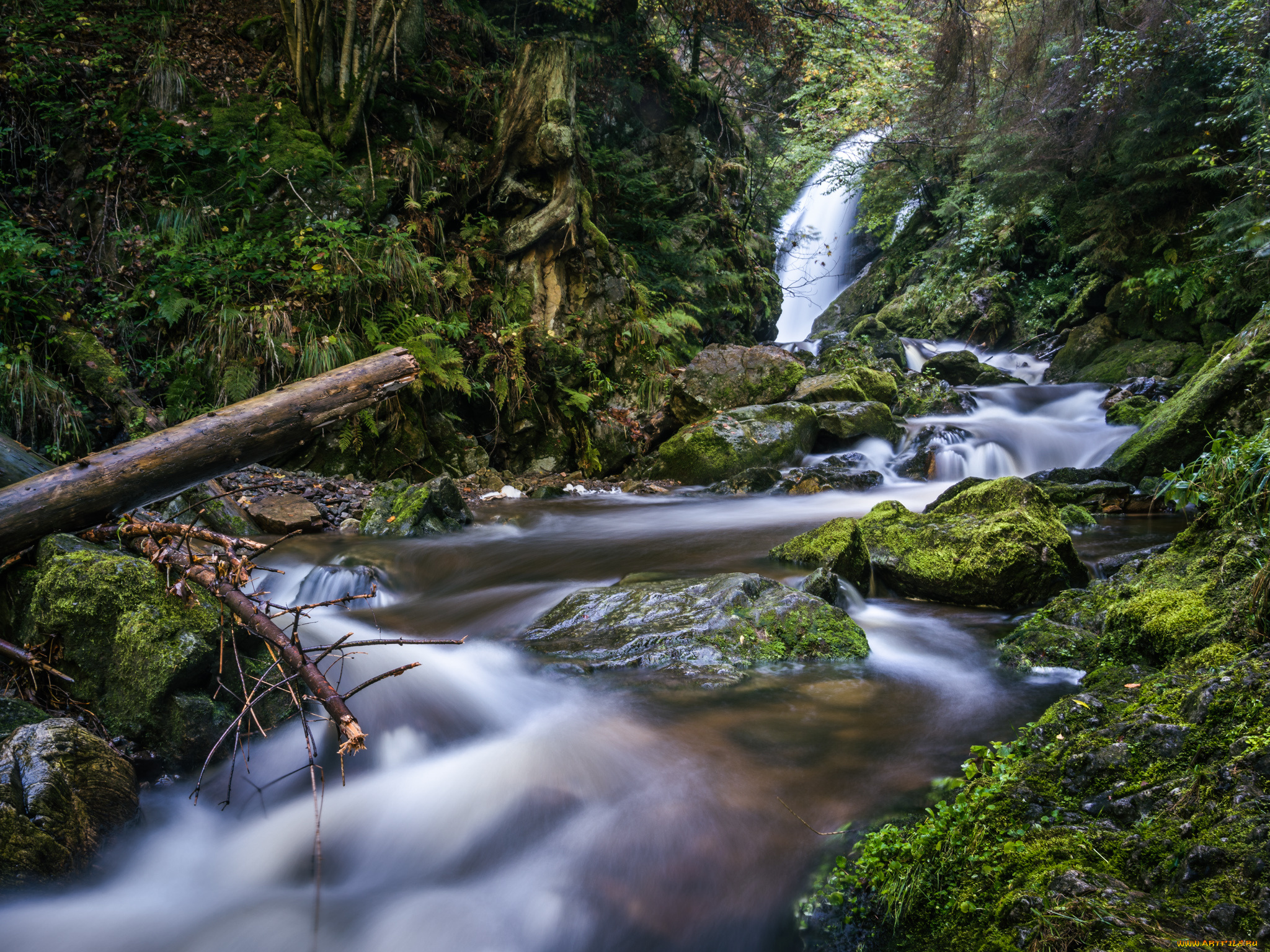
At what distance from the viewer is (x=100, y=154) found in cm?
845

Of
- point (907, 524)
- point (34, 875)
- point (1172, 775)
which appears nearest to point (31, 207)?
point (34, 875)

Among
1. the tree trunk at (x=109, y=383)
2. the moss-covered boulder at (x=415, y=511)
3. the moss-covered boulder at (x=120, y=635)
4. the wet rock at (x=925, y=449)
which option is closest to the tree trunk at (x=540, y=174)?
the moss-covered boulder at (x=415, y=511)

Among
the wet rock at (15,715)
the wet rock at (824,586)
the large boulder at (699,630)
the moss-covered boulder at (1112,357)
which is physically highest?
the moss-covered boulder at (1112,357)

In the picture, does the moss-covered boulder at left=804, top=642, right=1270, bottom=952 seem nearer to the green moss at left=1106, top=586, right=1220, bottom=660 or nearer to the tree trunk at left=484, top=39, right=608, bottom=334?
the green moss at left=1106, top=586, right=1220, bottom=660

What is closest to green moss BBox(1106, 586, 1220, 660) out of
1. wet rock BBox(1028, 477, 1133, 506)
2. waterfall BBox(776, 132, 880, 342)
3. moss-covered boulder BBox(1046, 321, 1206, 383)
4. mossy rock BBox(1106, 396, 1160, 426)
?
wet rock BBox(1028, 477, 1133, 506)

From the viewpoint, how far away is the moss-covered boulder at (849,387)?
11.0 metres

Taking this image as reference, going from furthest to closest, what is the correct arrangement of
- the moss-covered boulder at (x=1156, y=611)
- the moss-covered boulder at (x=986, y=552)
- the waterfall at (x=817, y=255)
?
the waterfall at (x=817, y=255) → the moss-covered boulder at (x=986, y=552) → the moss-covered boulder at (x=1156, y=611)

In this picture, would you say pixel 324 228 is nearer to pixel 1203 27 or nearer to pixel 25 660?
pixel 25 660

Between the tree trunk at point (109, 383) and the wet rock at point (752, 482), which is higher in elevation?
the tree trunk at point (109, 383)

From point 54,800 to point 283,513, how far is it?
5.21 metres

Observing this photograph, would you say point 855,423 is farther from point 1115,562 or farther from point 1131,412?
point 1115,562

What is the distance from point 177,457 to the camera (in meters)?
3.52

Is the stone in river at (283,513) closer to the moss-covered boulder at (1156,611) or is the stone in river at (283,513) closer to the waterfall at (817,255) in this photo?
the moss-covered boulder at (1156,611)

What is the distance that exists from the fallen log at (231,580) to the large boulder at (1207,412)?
6.50 metres
